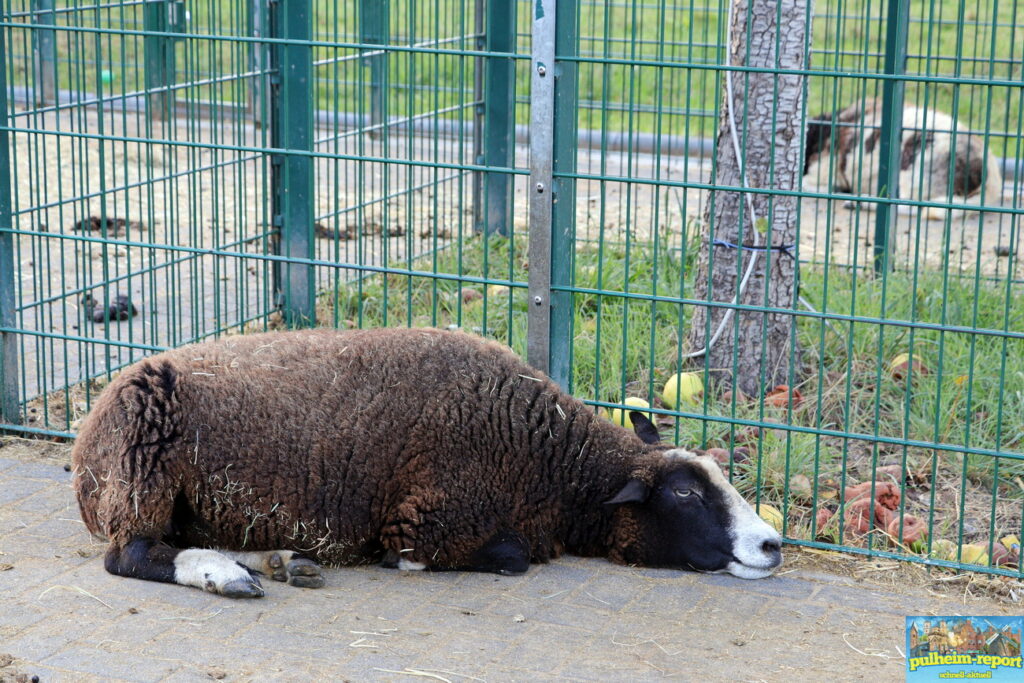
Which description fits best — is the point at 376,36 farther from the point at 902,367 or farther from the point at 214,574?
the point at 214,574

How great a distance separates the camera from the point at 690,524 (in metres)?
5.01

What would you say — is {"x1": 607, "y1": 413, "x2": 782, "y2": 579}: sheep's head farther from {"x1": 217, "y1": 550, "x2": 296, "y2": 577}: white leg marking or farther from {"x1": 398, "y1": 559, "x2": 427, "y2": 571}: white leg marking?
{"x1": 217, "y1": 550, "x2": 296, "y2": 577}: white leg marking

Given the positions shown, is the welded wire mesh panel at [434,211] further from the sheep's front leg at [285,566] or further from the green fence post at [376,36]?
the sheep's front leg at [285,566]

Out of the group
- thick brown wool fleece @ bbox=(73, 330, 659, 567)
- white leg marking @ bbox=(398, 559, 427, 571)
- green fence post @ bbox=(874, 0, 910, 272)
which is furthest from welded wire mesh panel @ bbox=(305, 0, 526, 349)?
green fence post @ bbox=(874, 0, 910, 272)

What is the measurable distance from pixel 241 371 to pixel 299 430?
14.1 inches

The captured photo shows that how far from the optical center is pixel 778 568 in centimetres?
503

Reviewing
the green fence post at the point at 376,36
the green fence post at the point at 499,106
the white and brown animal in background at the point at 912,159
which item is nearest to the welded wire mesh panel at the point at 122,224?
the green fence post at the point at 376,36

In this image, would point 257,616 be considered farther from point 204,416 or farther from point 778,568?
point 778,568

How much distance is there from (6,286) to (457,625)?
10.6 ft

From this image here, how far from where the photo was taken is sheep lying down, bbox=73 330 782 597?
15.9 ft

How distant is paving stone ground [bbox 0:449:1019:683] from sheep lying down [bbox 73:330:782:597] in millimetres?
123

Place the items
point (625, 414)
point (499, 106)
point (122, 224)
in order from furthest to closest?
point (122, 224)
point (499, 106)
point (625, 414)

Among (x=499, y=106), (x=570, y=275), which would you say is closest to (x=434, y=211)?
(x=570, y=275)

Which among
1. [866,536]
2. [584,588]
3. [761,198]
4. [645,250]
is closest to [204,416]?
[584,588]
